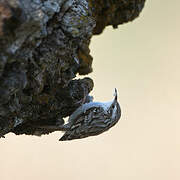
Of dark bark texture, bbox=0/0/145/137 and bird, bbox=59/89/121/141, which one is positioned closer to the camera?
dark bark texture, bbox=0/0/145/137

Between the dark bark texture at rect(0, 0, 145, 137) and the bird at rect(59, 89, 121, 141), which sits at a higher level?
the dark bark texture at rect(0, 0, 145, 137)

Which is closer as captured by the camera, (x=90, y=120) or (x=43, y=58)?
(x=43, y=58)

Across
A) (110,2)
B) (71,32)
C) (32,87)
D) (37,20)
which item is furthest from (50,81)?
(110,2)

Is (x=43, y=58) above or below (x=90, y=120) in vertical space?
above

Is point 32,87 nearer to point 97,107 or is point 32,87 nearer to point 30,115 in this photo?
point 30,115

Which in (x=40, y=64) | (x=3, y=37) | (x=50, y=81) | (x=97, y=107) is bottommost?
(x=97, y=107)

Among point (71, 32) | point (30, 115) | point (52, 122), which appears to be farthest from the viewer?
point (52, 122)
